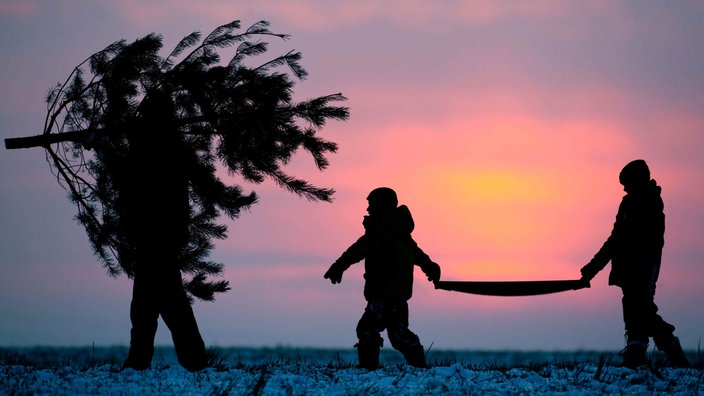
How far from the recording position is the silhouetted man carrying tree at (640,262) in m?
9.52

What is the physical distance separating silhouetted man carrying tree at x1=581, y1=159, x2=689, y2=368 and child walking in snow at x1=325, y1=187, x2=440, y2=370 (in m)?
2.04

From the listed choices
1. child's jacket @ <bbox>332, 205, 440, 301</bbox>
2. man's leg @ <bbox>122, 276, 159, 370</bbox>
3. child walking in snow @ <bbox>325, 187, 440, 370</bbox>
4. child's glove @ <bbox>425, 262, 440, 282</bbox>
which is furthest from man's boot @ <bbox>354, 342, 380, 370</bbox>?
man's leg @ <bbox>122, 276, 159, 370</bbox>

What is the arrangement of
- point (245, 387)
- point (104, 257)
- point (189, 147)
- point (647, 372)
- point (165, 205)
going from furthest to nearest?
point (104, 257), point (189, 147), point (165, 205), point (647, 372), point (245, 387)

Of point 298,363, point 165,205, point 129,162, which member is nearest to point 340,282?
point 298,363

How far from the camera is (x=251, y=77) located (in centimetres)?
1062

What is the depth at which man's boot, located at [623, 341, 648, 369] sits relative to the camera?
31.1ft

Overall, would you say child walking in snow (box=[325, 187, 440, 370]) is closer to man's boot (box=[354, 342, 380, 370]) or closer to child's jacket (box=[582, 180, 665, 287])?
man's boot (box=[354, 342, 380, 370])

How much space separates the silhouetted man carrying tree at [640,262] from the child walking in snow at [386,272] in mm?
2036

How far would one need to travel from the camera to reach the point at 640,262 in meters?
9.60

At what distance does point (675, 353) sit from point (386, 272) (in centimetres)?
318

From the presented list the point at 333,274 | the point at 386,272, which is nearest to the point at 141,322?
the point at 333,274

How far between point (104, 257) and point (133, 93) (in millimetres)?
2148

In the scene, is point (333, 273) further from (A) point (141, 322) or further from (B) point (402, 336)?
(A) point (141, 322)

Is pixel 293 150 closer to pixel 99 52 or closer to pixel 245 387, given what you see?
pixel 99 52
